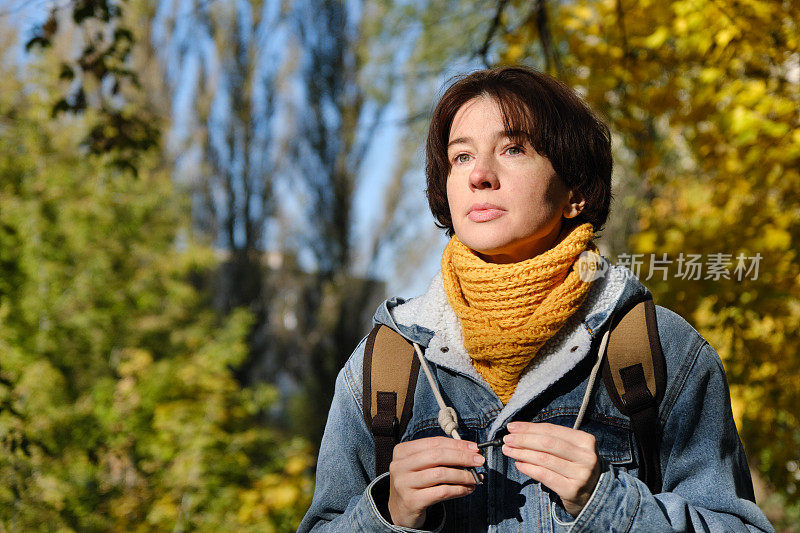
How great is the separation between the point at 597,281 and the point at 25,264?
4207mm

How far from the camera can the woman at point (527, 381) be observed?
1059mm

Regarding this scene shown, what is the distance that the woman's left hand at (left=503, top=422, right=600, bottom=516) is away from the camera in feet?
3.39

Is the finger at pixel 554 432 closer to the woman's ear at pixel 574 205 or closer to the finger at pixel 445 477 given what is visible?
the finger at pixel 445 477

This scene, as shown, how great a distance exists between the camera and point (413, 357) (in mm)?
1292

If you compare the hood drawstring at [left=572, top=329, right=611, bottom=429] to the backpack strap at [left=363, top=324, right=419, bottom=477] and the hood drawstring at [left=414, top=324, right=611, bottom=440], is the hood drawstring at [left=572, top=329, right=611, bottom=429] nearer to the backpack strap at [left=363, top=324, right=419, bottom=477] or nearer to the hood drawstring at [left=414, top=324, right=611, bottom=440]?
the hood drawstring at [left=414, top=324, right=611, bottom=440]

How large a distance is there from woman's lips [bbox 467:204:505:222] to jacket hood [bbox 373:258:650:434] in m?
0.22

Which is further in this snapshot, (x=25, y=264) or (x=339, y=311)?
(x=339, y=311)

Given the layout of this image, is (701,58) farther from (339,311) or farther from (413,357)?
(339,311)

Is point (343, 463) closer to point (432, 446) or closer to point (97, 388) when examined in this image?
point (432, 446)

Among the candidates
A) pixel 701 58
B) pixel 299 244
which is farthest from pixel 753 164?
pixel 299 244

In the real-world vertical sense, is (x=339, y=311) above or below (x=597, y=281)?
below

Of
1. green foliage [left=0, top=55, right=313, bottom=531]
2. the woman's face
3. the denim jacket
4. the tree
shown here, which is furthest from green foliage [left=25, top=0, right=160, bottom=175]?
the denim jacket

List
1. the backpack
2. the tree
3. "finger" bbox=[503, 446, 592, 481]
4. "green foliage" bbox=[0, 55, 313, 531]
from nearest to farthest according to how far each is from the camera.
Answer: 1. "finger" bbox=[503, 446, 592, 481]
2. the backpack
3. the tree
4. "green foliage" bbox=[0, 55, 313, 531]

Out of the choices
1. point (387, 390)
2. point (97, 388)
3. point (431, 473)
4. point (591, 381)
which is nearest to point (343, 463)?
point (387, 390)
